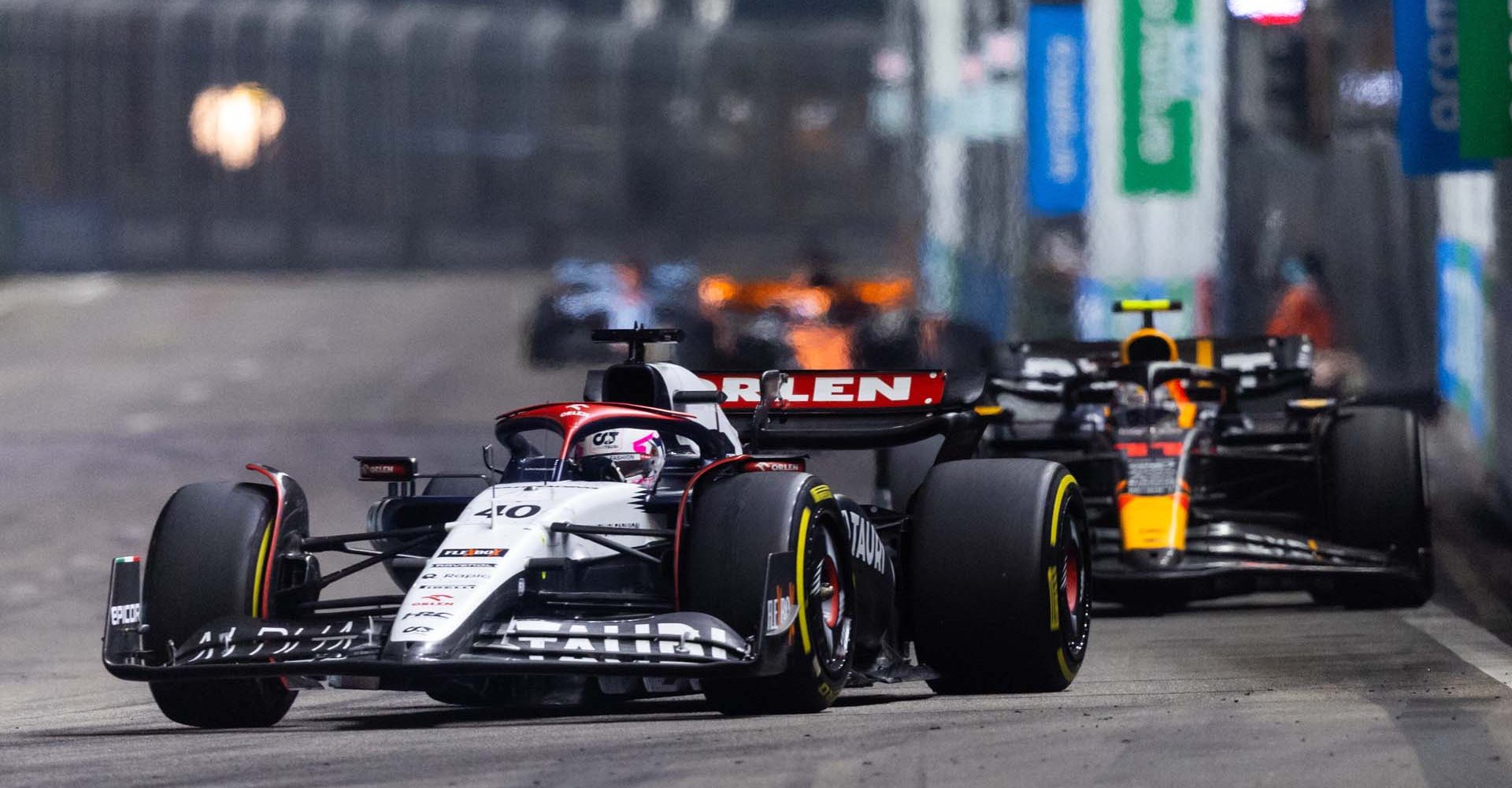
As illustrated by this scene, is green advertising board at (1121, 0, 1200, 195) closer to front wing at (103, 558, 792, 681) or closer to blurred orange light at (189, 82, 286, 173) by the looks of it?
front wing at (103, 558, 792, 681)

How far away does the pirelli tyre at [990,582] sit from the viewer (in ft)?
31.2

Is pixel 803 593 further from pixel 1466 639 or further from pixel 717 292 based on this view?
pixel 717 292

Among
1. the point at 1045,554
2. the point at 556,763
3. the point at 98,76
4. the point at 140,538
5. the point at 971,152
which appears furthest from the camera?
the point at 98,76

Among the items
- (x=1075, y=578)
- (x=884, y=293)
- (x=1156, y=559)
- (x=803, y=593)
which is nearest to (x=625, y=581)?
(x=803, y=593)

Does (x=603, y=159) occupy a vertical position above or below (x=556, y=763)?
above

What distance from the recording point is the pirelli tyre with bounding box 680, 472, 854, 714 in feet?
28.2

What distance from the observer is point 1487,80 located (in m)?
16.8

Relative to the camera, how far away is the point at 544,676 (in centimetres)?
911

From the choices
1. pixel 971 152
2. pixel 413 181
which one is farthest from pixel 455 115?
pixel 971 152

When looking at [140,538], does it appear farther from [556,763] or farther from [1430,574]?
[556,763]

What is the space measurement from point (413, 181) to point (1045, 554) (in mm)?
53671

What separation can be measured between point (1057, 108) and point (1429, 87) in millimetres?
10685

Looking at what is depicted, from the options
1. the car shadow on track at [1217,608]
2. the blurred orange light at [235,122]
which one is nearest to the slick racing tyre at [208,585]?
the car shadow on track at [1217,608]

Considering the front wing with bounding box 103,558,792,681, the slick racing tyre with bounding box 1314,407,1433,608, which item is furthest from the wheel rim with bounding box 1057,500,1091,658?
the slick racing tyre with bounding box 1314,407,1433,608
